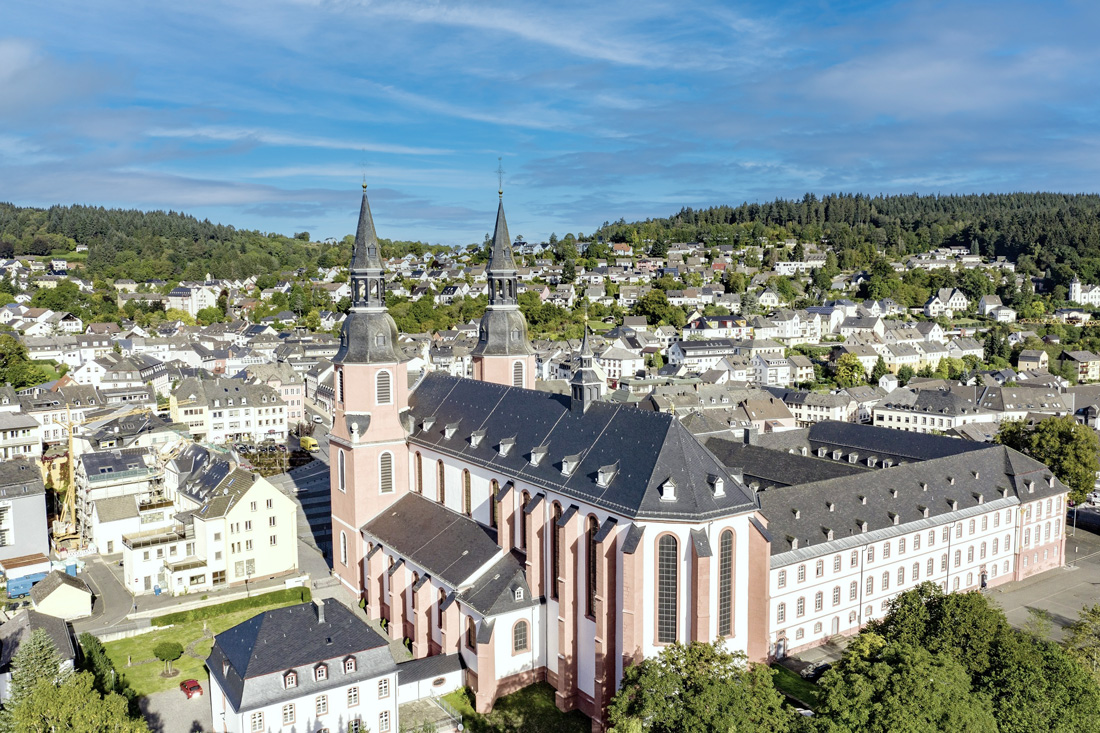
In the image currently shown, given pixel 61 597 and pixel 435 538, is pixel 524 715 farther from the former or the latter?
pixel 61 597

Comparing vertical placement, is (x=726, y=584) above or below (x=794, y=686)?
above

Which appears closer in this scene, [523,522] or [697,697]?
[697,697]

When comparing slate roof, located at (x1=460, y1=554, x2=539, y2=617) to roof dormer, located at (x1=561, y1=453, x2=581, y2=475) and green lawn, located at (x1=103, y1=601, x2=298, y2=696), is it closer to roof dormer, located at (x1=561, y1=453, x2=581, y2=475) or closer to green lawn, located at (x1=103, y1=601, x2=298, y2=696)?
roof dormer, located at (x1=561, y1=453, x2=581, y2=475)

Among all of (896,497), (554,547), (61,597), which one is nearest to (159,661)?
(61,597)

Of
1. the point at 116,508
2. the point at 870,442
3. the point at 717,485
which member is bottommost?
the point at 116,508

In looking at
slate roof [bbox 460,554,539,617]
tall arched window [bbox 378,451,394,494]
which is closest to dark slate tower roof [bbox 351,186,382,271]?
tall arched window [bbox 378,451,394,494]

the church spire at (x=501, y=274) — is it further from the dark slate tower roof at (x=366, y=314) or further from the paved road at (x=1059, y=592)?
the paved road at (x=1059, y=592)

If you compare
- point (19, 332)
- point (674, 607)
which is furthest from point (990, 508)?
point (19, 332)

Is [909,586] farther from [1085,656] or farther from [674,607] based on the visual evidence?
[674,607]
